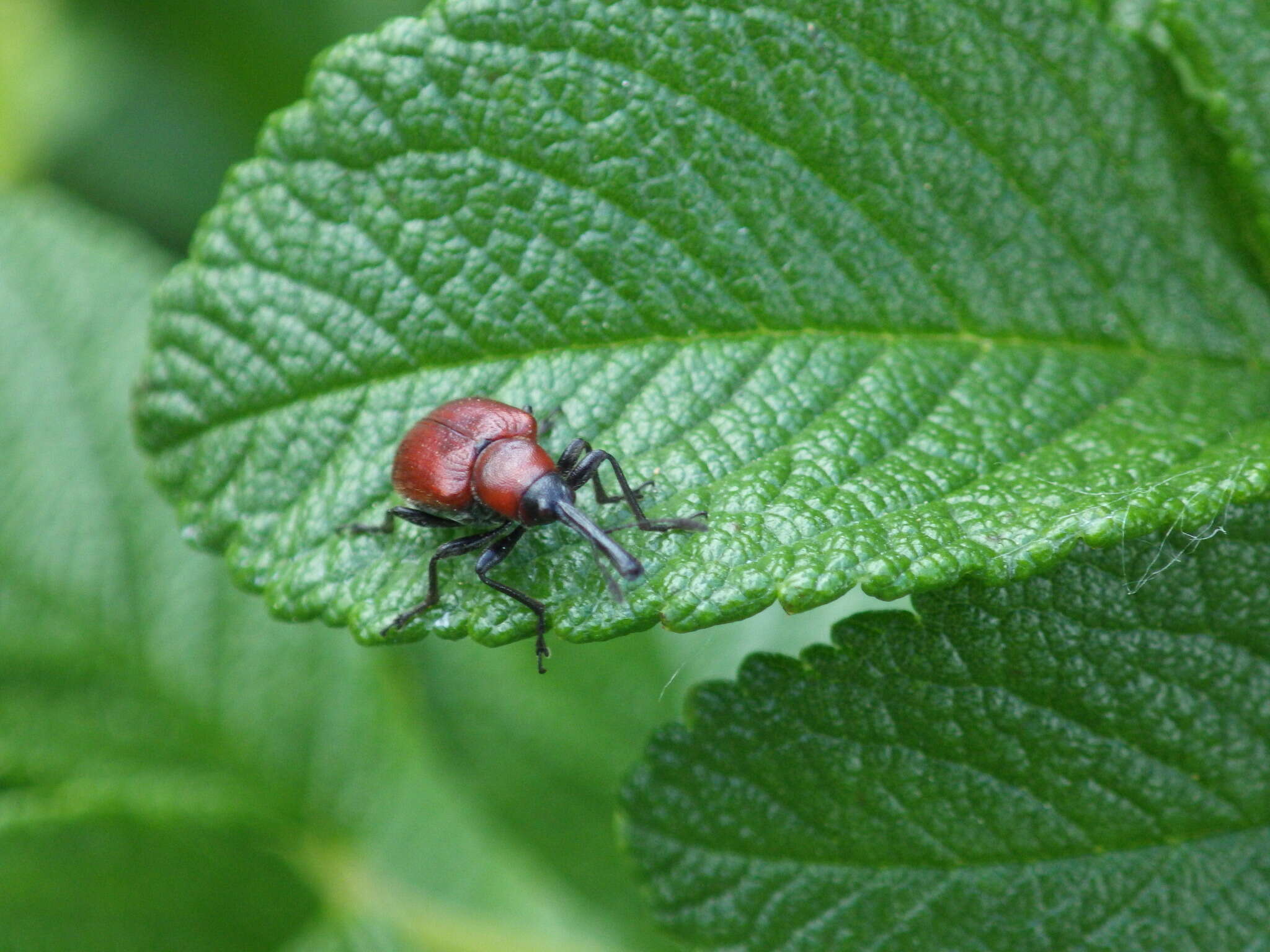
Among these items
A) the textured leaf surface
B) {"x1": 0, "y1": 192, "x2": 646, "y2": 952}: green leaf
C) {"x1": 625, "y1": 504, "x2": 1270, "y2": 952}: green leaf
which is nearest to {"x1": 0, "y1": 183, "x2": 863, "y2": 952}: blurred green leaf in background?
{"x1": 0, "y1": 192, "x2": 646, "y2": 952}: green leaf

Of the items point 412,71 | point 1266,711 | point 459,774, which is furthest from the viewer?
point 459,774

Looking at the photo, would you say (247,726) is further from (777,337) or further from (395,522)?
(777,337)

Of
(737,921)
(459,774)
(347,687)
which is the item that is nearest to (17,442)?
(347,687)

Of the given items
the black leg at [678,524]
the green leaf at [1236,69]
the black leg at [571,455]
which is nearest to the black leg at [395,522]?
the black leg at [571,455]

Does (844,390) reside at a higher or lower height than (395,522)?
higher

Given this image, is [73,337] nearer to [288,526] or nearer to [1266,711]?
[288,526]

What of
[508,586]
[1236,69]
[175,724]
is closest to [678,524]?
[508,586]
